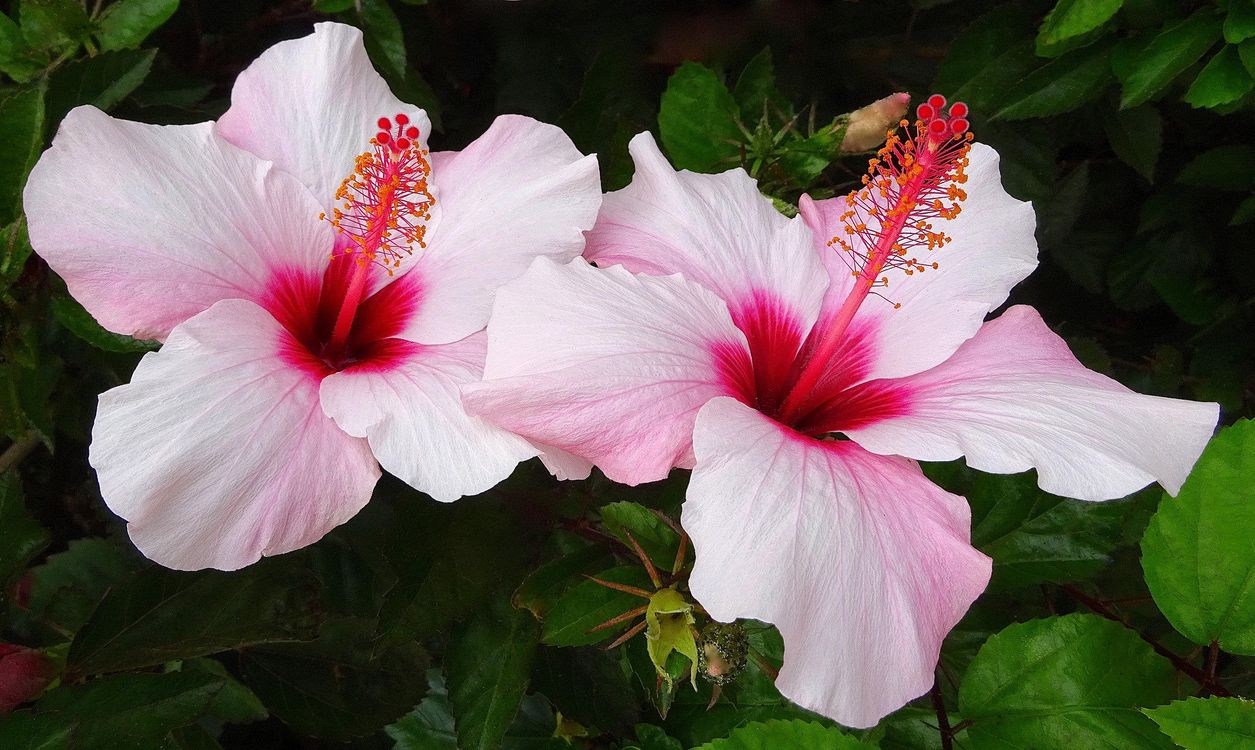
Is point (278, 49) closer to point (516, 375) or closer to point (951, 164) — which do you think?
point (516, 375)

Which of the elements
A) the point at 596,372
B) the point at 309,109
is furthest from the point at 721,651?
the point at 309,109

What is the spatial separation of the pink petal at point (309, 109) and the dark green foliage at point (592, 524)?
21cm

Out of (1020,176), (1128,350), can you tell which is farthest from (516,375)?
(1128,350)

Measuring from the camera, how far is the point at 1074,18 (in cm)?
133

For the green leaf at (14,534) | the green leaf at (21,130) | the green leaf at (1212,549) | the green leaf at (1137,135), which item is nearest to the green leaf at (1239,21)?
the green leaf at (1137,135)

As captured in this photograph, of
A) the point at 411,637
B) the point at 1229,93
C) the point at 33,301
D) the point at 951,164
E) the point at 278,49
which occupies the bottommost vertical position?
the point at 411,637

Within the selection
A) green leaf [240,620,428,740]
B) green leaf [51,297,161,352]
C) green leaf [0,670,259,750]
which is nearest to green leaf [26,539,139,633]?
green leaf [240,620,428,740]

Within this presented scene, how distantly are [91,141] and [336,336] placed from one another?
0.30 meters

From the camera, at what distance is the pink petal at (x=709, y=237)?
3.48 feet

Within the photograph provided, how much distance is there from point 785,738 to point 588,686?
1.22 ft

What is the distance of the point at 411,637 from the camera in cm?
111

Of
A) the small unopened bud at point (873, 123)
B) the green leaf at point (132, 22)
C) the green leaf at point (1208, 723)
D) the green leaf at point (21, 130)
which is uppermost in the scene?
the small unopened bud at point (873, 123)

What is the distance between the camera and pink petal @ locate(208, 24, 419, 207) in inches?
41.4

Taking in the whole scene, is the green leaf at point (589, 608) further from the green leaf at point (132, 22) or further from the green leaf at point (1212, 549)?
the green leaf at point (132, 22)
